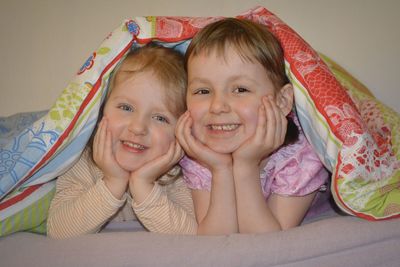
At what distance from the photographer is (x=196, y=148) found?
88 centimetres

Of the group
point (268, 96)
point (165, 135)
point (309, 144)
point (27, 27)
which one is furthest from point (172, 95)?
point (27, 27)

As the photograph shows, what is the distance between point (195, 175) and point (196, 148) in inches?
4.7

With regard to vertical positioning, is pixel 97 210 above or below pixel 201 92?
below

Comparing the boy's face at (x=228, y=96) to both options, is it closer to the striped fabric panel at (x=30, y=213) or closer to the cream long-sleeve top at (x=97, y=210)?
the cream long-sleeve top at (x=97, y=210)

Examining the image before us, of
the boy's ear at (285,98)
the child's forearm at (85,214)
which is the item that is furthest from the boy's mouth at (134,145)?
the boy's ear at (285,98)

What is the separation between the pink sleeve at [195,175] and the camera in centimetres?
96

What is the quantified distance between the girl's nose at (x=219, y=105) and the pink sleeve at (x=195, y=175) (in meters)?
0.18

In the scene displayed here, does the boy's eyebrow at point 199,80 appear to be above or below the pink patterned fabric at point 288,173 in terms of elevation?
above

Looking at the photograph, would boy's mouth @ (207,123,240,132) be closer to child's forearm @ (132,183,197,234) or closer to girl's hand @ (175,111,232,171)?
girl's hand @ (175,111,232,171)

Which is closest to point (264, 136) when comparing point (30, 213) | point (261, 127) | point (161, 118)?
point (261, 127)

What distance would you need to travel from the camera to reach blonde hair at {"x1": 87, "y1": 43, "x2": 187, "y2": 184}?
3.13 ft

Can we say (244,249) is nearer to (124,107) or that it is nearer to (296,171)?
(296,171)

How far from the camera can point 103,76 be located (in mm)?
952

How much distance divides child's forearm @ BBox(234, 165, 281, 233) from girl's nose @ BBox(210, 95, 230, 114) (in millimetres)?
129
